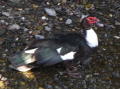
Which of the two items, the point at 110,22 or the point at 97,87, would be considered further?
the point at 110,22

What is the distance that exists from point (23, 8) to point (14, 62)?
1.57m

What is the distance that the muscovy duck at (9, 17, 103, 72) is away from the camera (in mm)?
4953

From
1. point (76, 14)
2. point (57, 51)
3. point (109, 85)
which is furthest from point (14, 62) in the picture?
point (76, 14)

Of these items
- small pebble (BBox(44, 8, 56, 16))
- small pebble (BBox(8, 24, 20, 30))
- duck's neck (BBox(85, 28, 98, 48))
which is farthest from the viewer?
small pebble (BBox(44, 8, 56, 16))

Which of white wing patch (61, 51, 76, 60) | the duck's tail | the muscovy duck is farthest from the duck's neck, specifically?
the duck's tail

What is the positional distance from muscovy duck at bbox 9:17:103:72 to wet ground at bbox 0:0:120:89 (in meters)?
0.19

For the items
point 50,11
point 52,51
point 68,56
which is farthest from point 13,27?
point 68,56

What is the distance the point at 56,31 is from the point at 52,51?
0.98m

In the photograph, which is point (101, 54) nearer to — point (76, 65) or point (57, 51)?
point (76, 65)

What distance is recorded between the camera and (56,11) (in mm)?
6324

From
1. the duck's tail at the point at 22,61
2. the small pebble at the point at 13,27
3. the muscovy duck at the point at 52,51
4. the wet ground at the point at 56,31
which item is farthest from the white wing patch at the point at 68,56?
the small pebble at the point at 13,27

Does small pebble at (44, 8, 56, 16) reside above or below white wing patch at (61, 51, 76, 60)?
above

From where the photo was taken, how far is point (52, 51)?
4969mm

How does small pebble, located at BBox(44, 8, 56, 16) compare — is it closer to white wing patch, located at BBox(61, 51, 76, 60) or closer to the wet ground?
the wet ground
